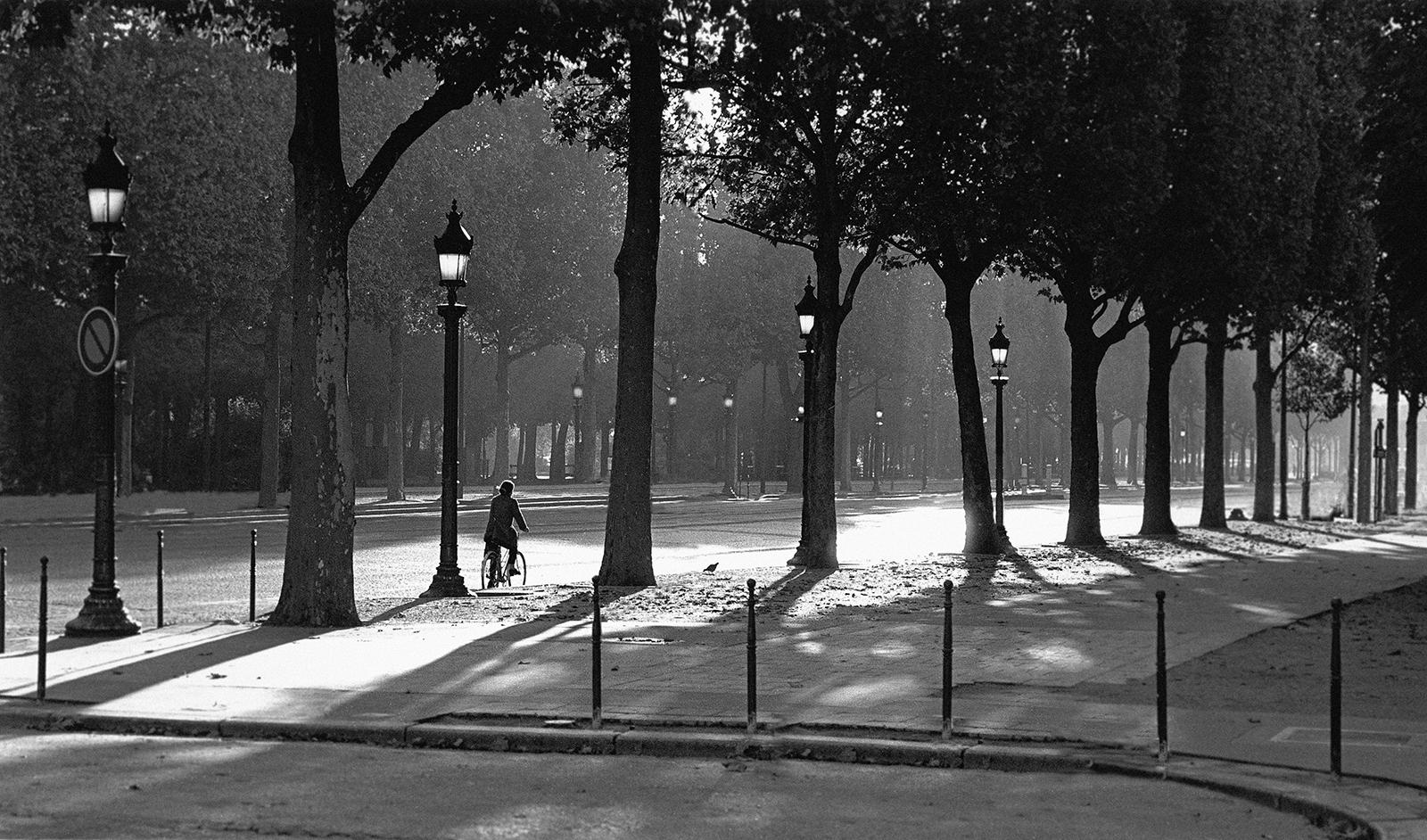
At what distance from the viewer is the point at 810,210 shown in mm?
29016

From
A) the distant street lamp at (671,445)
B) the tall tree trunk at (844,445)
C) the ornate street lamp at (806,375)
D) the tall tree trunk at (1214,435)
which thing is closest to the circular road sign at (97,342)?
the ornate street lamp at (806,375)

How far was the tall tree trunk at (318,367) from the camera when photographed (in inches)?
677

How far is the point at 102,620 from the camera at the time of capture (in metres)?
16.1

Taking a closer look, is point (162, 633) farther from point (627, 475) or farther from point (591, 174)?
point (591, 174)

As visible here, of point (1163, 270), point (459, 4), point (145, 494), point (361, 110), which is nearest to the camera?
point (459, 4)

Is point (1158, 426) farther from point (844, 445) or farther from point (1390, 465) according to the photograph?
point (844, 445)

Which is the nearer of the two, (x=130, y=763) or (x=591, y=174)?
(x=130, y=763)

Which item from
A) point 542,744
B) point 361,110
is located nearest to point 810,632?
point 542,744

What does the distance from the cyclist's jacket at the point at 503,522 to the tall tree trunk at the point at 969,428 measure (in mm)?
10568

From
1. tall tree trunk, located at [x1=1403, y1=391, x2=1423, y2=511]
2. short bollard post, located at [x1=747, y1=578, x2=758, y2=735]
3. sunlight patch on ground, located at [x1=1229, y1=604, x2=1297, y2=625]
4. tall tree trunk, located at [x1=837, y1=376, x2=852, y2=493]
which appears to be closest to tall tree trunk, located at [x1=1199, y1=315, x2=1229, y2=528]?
sunlight patch on ground, located at [x1=1229, y1=604, x2=1297, y2=625]

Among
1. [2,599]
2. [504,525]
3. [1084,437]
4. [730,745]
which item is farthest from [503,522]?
[1084,437]

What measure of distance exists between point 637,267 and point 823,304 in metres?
5.12

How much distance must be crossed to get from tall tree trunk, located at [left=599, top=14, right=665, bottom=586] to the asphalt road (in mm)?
11903

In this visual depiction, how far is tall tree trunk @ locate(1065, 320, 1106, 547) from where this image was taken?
113 ft
